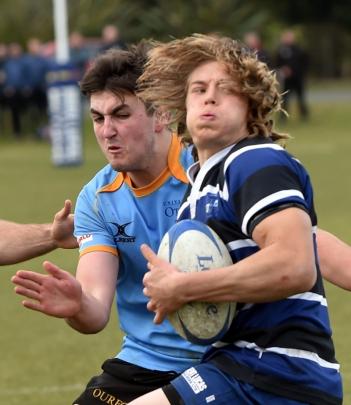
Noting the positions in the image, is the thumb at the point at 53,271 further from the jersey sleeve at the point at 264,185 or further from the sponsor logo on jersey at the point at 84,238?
the sponsor logo on jersey at the point at 84,238

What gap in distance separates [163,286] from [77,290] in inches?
15.5

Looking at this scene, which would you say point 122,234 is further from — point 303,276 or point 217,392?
point 303,276

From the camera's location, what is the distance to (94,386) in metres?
5.22

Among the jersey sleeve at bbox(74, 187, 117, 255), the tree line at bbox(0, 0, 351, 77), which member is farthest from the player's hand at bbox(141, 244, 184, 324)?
the tree line at bbox(0, 0, 351, 77)

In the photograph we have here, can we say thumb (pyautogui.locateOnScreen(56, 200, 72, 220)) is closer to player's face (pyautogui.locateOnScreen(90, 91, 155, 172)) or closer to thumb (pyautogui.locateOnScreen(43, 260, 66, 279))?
player's face (pyautogui.locateOnScreen(90, 91, 155, 172))

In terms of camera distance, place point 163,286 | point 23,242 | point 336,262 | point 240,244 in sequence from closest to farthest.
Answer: point 163,286, point 240,244, point 336,262, point 23,242

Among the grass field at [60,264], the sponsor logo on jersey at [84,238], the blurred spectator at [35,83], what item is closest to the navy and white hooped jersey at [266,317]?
the sponsor logo on jersey at [84,238]

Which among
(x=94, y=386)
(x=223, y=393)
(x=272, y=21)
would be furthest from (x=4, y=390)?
(x=272, y=21)

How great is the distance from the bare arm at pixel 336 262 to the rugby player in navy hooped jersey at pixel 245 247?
0.72m

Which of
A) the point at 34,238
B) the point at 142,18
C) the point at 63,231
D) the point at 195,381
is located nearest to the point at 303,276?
the point at 195,381

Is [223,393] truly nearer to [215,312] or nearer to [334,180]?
[215,312]

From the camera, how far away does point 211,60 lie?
4.23m

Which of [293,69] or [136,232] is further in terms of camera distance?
[293,69]

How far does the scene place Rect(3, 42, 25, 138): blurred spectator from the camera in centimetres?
3153
